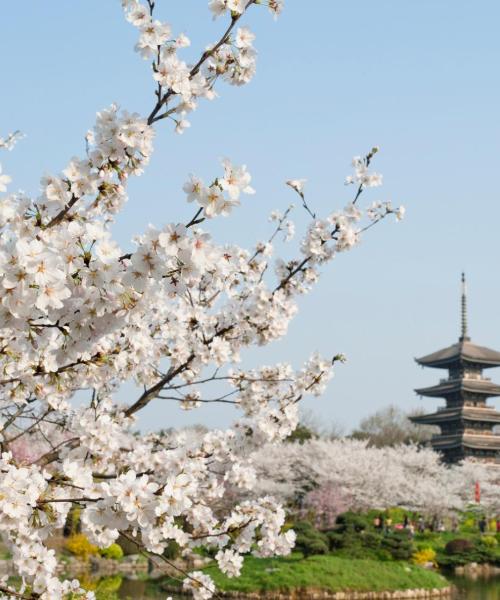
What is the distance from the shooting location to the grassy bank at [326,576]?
1877 centimetres

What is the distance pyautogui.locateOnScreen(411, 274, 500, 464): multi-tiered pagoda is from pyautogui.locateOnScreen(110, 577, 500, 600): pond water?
2287cm

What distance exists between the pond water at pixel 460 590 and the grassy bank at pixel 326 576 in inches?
34.6

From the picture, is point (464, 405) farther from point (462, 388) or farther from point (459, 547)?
point (459, 547)

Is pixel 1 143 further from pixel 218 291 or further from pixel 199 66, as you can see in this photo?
pixel 199 66

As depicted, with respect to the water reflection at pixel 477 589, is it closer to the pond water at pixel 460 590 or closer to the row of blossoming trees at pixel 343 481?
the pond water at pixel 460 590

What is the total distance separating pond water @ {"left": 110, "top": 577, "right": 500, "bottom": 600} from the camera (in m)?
17.9

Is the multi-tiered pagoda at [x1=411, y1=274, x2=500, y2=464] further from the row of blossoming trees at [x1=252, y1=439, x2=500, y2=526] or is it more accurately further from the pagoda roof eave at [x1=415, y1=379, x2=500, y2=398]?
the row of blossoming trees at [x1=252, y1=439, x2=500, y2=526]

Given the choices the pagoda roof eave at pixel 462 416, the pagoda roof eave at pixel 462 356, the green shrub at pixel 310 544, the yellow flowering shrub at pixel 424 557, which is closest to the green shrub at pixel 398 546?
the yellow flowering shrub at pixel 424 557

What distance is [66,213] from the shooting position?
120 inches

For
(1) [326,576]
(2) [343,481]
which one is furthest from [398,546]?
(2) [343,481]

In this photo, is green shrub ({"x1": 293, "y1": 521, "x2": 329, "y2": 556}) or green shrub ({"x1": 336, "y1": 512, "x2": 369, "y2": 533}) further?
green shrub ({"x1": 336, "y1": 512, "x2": 369, "y2": 533})

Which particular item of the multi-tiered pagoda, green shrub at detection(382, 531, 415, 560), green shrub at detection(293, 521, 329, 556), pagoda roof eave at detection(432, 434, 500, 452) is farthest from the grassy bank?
the multi-tiered pagoda

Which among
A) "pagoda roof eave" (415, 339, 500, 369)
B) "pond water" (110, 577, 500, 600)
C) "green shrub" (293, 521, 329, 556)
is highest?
"pagoda roof eave" (415, 339, 500, 369)

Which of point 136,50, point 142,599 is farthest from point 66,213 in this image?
point 142,599
